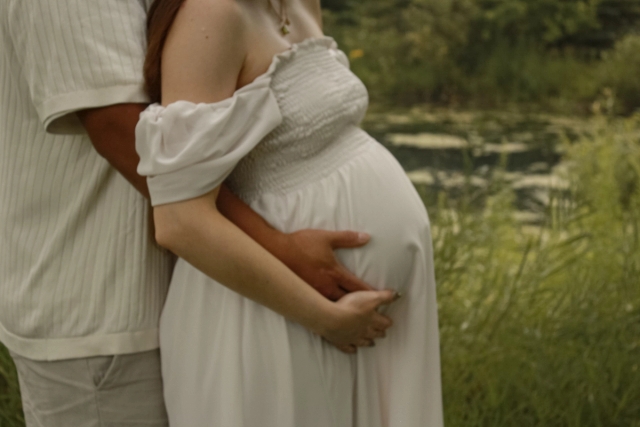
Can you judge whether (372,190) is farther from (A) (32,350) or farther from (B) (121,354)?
(A) (32,350)

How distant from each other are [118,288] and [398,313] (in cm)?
41

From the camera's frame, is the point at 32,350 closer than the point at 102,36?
No

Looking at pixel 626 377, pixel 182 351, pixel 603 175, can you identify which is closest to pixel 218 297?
pixel 182 351

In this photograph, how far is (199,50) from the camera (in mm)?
936

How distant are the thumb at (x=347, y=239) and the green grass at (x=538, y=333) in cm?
112

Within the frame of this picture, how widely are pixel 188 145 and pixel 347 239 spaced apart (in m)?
0.26

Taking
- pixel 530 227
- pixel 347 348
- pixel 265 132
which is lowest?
pixel 530 227

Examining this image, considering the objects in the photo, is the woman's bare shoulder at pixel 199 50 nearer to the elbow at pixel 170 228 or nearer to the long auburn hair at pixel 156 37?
the long auburn hair at pixel 156 37

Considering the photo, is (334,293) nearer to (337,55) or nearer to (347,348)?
(347,348)

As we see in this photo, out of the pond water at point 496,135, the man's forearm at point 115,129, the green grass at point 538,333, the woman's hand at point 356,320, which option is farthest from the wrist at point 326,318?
the pond water at point 496,135

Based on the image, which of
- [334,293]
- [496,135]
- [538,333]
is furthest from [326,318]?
[496,135]

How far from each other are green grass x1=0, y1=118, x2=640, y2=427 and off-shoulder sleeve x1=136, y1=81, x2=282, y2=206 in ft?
4.29

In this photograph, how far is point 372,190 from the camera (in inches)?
43.6

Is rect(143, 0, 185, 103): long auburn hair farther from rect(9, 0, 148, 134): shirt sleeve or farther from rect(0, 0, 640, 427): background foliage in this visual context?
rect(0, 0, 640, 427): background foliage
